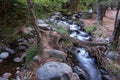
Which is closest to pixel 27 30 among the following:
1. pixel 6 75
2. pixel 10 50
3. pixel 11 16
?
pixel 11 16

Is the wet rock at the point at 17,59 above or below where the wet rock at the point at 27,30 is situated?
below

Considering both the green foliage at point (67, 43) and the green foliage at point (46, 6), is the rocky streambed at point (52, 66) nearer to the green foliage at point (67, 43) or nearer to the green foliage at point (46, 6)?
the green foliage at point (67, 43)

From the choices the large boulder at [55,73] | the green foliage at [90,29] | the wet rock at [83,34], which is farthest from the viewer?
the green foliage at [90,29]

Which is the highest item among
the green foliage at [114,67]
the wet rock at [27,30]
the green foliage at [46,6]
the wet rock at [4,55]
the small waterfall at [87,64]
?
the green foliage at [46,6]

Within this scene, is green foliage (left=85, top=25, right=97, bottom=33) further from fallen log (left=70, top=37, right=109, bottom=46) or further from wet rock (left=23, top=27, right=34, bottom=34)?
wet rock (left=23, top=27, right=34, bottom=34)

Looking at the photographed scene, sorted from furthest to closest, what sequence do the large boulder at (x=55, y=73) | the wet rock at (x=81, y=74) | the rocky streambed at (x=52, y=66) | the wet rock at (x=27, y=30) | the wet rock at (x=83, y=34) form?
the wet rock at (x=83, y=34), the wet rock at (x=27, y=30), the wet rock at (x=81, y=74), the rocky streambed at (x=52, y=66), the large boulder at (x=55, y=73)

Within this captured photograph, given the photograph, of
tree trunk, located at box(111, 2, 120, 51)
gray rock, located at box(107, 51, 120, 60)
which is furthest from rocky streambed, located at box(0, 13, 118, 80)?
tree trunk, located at box(111, 2, 120, 51)

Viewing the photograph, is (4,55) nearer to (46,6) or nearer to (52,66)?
(52,66)

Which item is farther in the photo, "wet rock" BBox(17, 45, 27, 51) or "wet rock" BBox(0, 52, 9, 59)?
"wet rock" BBox(17, 45, 27, 51)

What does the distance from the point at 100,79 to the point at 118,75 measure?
509 mm

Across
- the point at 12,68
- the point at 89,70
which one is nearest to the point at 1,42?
the point at 12,68

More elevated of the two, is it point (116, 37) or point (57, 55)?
point (116, 37)

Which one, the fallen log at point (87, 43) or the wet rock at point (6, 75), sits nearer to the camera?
the wet rock at point (6, 75)

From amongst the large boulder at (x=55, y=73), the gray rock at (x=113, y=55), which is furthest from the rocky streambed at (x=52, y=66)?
the gray rock at (x=113, y=55)
